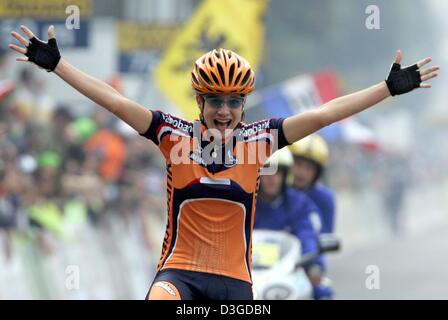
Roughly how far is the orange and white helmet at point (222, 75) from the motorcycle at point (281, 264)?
Result: 2.31m

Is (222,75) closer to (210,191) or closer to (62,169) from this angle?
(210,191)

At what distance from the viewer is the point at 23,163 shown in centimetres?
1435

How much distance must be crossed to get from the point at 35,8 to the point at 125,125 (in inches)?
74.9

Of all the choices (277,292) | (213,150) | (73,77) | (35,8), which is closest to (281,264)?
(277,292)

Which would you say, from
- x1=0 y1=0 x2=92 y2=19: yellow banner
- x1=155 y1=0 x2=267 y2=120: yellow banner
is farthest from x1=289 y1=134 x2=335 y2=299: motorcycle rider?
x1=0 y1=0 x2=92 y2=19: yellow banner

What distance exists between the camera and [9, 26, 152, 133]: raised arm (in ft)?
24.0

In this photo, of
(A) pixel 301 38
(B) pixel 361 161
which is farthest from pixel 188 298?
(B) pixel 361 161

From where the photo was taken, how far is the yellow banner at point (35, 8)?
620 inches

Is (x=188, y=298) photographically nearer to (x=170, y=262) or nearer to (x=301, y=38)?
(x=170, y=262)

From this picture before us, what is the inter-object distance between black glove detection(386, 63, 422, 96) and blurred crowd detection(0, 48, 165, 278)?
688 centimetres

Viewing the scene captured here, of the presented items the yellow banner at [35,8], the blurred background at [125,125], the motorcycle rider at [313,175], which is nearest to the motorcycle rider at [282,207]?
the motorcycle rider at [313,175]

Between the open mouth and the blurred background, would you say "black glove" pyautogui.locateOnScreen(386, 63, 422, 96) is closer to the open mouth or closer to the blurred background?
the open mouth

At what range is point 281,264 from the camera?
9859mm

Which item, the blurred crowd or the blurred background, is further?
the blurred background
